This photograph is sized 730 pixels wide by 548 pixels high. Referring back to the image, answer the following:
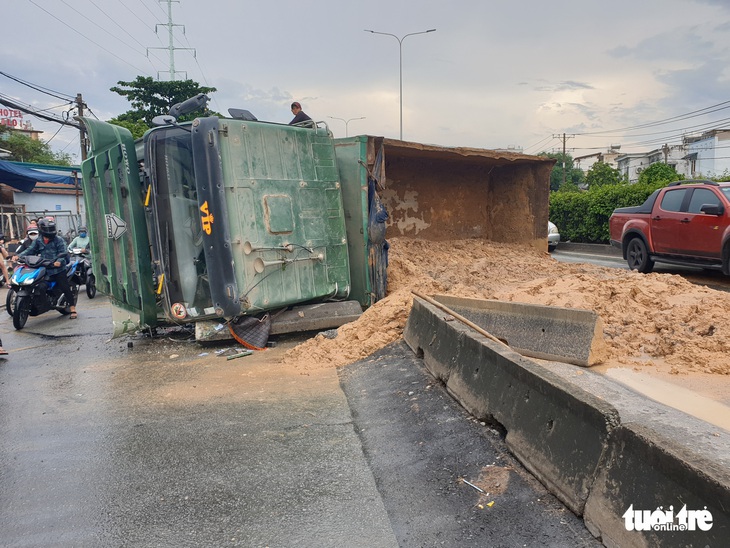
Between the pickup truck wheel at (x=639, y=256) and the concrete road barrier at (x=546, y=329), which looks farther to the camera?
the pickup truck wheel at (x=639, y=256)

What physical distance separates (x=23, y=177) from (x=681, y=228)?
2102 cm

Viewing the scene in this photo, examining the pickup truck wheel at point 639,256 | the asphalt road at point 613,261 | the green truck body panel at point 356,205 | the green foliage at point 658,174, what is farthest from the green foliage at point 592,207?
the green truck body panel at point 356,205

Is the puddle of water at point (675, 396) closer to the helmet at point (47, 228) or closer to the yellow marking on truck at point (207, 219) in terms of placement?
the yellow marking on truck at point (207, 219)

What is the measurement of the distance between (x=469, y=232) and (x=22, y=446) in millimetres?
9378

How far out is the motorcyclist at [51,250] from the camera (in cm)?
948

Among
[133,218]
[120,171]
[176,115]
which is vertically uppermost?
[176,115]

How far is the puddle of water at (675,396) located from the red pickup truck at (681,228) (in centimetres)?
567

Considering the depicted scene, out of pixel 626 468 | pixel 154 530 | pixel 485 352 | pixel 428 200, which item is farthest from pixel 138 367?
pixel 428 200

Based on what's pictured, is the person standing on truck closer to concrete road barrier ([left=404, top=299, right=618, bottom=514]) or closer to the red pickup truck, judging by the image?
concrete road barrier ([left=404, top=299, right=618, bottom=514])

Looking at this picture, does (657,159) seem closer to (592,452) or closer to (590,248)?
(590,248)

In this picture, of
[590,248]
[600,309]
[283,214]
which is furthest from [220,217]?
[590,248]

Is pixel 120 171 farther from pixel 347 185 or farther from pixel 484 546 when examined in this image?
pixel 484 546

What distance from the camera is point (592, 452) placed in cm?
261

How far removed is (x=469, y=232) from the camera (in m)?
12.0
